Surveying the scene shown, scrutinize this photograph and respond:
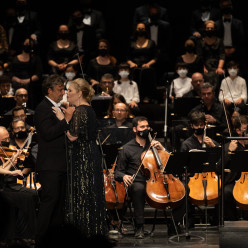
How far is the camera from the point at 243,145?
21.5 ft

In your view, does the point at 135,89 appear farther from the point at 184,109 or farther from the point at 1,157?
the point at 1,157

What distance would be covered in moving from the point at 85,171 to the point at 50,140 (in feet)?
1.33

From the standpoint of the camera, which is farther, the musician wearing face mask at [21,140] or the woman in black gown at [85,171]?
the musician wearing face mask at [21,140]

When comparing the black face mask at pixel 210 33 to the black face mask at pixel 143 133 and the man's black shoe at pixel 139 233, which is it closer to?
the black face mask at pixel 143 133

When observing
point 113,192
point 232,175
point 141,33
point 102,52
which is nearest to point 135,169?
point 113,192

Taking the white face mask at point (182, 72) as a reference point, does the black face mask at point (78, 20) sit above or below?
above

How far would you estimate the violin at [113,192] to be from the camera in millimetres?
6105

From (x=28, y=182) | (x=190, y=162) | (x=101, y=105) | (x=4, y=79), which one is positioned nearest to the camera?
(x=190, y=162)

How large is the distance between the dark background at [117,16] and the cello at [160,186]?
6.16 m

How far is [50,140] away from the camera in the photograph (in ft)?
15.6

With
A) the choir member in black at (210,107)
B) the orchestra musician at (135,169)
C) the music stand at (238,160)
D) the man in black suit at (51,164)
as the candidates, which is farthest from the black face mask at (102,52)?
the man in black suit at (51,164)

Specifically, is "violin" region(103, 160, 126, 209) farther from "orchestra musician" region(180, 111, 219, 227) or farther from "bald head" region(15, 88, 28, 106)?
"bald head" region(15, 88, 28, 106)

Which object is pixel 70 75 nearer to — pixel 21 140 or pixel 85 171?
pixel 21 140

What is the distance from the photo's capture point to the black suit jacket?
4.71 meters
